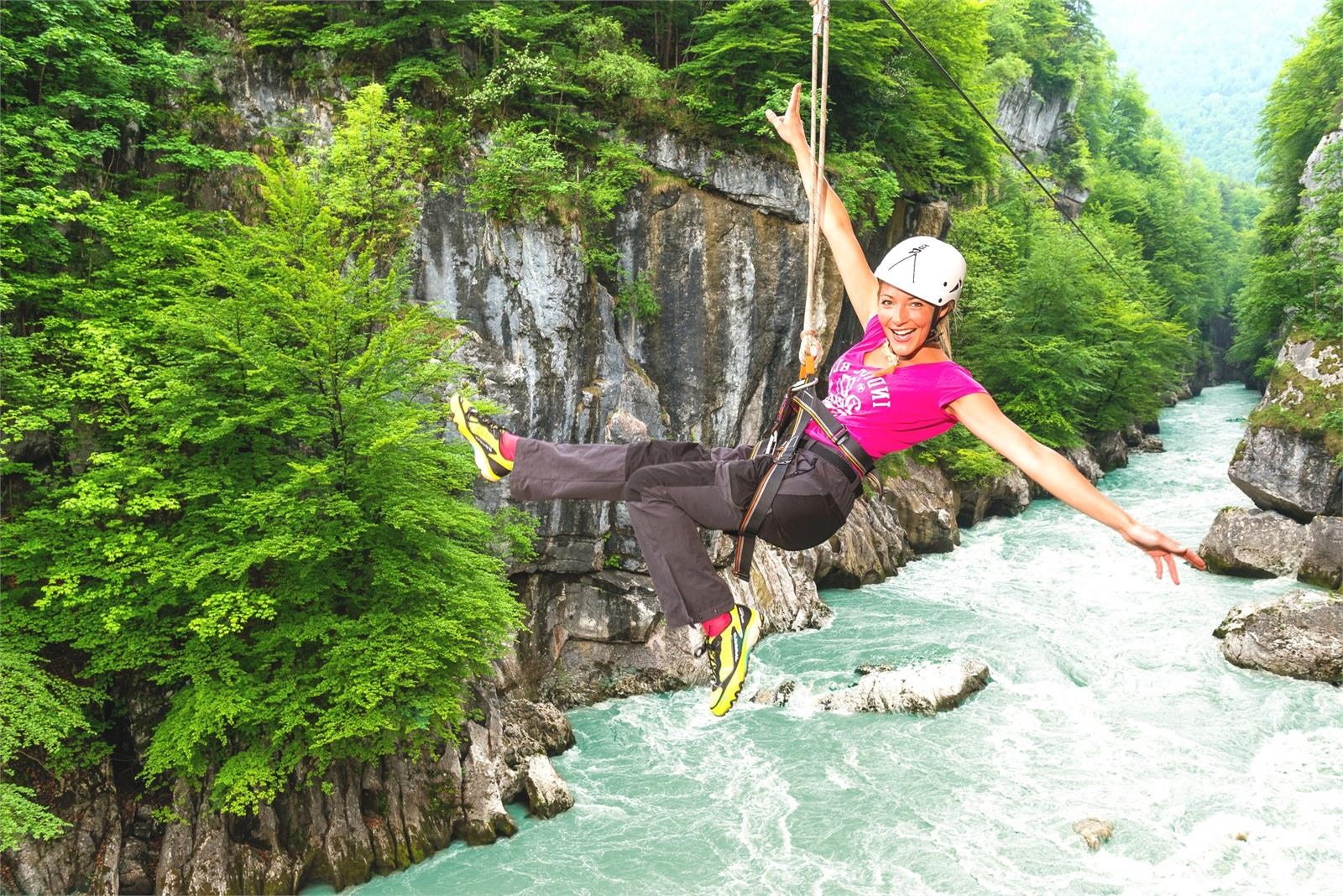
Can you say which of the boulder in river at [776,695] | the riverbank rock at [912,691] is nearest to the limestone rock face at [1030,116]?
the riverbank rock at [912,691]

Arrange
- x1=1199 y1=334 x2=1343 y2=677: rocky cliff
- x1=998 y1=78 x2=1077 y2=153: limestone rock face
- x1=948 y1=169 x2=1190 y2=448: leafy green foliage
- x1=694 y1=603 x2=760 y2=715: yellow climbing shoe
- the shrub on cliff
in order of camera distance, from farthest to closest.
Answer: x1=998 y1=78 x2=1077 y2=153: limestone rock face, x1=948 y1=169 x2=1190 y2=448: leafy green foliage, x1=1199 y1=334 x2=1343 y2=677: rocky cliff, the shrub on cliff, x1=694 y1=603 x2=760 y2=715: yellow climbing shoe

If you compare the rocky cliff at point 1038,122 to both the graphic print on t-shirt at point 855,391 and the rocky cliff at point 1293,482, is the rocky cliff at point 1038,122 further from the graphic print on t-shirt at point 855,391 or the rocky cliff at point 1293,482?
the graphic print on t-shirt at point 855,391

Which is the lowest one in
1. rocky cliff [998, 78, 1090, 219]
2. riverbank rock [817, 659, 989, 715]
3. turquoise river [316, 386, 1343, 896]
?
turquoise river [316, 386, 1343, 896]

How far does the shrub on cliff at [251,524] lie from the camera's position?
26.0 feet

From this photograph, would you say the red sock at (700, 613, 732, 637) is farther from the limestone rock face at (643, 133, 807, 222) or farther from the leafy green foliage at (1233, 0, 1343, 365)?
the leafy green foliage at (1233, 0, 1343, 365)

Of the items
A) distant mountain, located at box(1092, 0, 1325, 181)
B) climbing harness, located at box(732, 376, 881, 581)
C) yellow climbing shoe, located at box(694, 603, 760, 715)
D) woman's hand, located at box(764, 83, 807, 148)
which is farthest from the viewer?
distant mountain, located at box(1092, 0, 1325, 181)

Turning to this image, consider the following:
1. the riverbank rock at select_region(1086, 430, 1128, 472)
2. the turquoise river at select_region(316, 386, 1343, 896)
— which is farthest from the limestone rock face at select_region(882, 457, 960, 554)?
the riverbank rock at select_region(1086, 430, 1128, 472)

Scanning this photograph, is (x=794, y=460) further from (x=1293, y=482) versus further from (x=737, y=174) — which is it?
(x=1293, y=482)

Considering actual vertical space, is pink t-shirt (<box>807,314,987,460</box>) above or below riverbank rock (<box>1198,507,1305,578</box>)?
above

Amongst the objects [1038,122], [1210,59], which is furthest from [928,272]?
[1210,59]

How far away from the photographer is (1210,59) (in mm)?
131125

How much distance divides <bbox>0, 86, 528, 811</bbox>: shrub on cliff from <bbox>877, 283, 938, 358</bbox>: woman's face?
635 centimetres

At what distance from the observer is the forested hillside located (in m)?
8.02

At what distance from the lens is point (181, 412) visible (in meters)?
8.45
